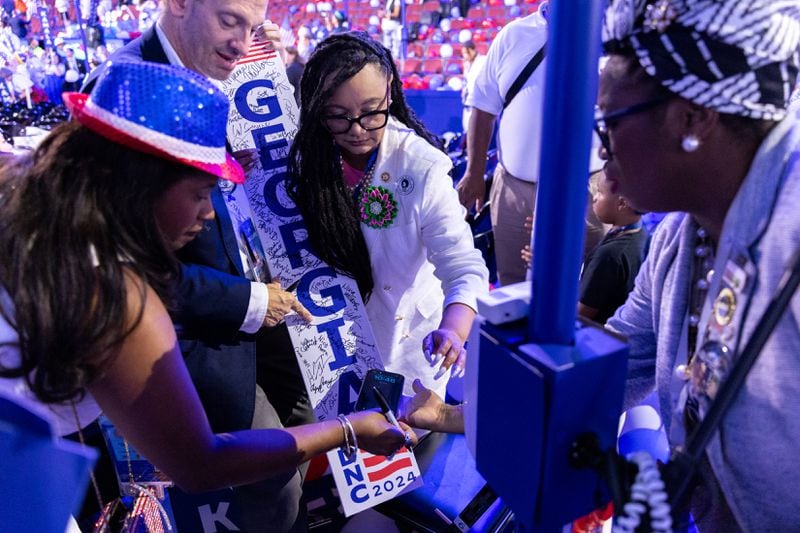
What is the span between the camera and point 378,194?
1.88 meters

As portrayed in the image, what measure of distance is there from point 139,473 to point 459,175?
4.27m

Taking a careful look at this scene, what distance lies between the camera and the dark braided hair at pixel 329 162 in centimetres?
181

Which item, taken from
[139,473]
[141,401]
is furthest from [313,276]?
[141,401]

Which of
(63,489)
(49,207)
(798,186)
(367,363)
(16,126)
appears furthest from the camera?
(16,126)

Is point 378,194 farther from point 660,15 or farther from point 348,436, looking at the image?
point 660,15

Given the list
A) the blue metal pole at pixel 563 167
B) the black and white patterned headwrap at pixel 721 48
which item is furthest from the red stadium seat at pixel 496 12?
the blue metal pole at pixel 563 167

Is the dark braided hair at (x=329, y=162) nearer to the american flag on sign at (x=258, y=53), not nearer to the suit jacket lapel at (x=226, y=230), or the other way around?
the suit jacket lapel at (x=226, y=230)

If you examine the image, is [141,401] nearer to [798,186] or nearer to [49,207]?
[49,207]

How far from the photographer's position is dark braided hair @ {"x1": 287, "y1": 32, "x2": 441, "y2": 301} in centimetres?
181

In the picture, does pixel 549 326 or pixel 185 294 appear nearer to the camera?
pixel 549 326

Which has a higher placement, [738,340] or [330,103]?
[330,103]

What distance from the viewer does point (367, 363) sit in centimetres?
193

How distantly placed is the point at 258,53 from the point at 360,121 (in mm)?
696

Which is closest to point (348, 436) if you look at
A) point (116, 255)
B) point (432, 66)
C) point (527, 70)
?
point (116, 255)
